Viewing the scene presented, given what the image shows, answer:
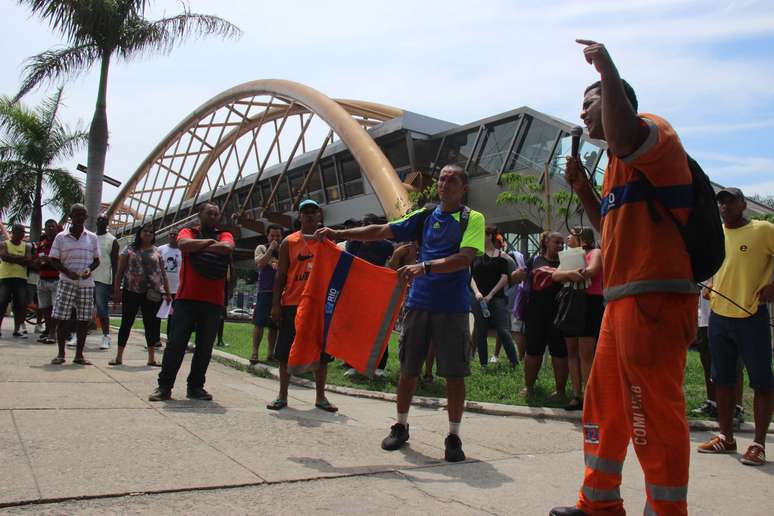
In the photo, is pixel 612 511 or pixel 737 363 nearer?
pixel 612 511

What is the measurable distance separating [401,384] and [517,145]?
21.1 m

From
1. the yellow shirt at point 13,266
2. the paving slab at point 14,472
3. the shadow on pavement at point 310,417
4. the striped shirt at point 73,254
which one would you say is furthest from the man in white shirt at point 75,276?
the paving slab at point 14,472

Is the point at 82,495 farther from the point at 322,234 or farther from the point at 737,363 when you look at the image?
A: the point at 737,363

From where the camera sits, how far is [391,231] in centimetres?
477

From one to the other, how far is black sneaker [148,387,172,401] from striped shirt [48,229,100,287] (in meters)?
2.71

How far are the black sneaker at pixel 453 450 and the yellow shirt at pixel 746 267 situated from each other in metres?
2.25

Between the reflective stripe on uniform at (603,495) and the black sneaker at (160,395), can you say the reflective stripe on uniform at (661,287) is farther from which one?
the black sneaker at (160,395)

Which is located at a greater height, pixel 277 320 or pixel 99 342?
pixel 277 320

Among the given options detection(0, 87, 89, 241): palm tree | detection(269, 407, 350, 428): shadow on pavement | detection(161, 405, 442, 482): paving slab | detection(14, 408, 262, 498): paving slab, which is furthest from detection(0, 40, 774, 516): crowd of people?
detection(0, 87, 89, 241): palm tree

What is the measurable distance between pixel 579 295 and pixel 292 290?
2.74 m

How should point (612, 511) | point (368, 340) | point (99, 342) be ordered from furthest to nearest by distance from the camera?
1. point (99, 342)
2. point (368, 340)
3. point (612, 511)

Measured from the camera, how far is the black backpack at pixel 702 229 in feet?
8.64

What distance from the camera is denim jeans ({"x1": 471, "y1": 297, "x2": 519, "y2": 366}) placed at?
352 inches

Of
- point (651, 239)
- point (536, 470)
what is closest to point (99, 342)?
point (536, 470)
